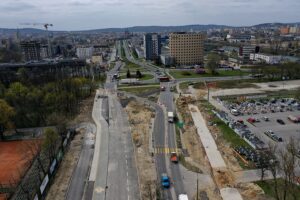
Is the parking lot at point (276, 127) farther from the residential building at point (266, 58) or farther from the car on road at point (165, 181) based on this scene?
the residential building at point (266, 58)

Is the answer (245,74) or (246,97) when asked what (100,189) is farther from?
(245,74)

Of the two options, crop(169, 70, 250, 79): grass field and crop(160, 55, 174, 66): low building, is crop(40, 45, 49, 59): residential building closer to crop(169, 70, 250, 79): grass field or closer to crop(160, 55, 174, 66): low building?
crop(160, 55, 174, 66): low building

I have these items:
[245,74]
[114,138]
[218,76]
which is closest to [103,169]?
[114,138]

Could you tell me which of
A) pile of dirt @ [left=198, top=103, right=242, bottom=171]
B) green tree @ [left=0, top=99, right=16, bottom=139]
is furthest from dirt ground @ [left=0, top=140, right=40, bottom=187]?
pile of dirt @ [left=198, top=103, right=242, bottom=171]

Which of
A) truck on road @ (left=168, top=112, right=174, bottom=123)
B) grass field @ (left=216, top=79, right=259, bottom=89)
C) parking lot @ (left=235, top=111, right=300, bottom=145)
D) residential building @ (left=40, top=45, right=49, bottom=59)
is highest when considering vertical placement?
residential building @ (left=40, top=45, right=49, bottom=59)

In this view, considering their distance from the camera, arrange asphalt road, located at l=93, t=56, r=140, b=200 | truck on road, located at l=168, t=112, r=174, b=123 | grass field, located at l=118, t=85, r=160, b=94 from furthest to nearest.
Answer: grass field, located at l=118, t=85, r=160, b=94
truck on road, located at l=168, t=112, r=174, b=123
asphalt road, located at l=93, t=56, r=140, b=200

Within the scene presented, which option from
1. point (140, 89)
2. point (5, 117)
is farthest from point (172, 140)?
point (140, 89)

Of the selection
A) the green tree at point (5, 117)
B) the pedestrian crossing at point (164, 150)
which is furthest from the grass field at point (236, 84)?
the green tree at point (5, 117)
